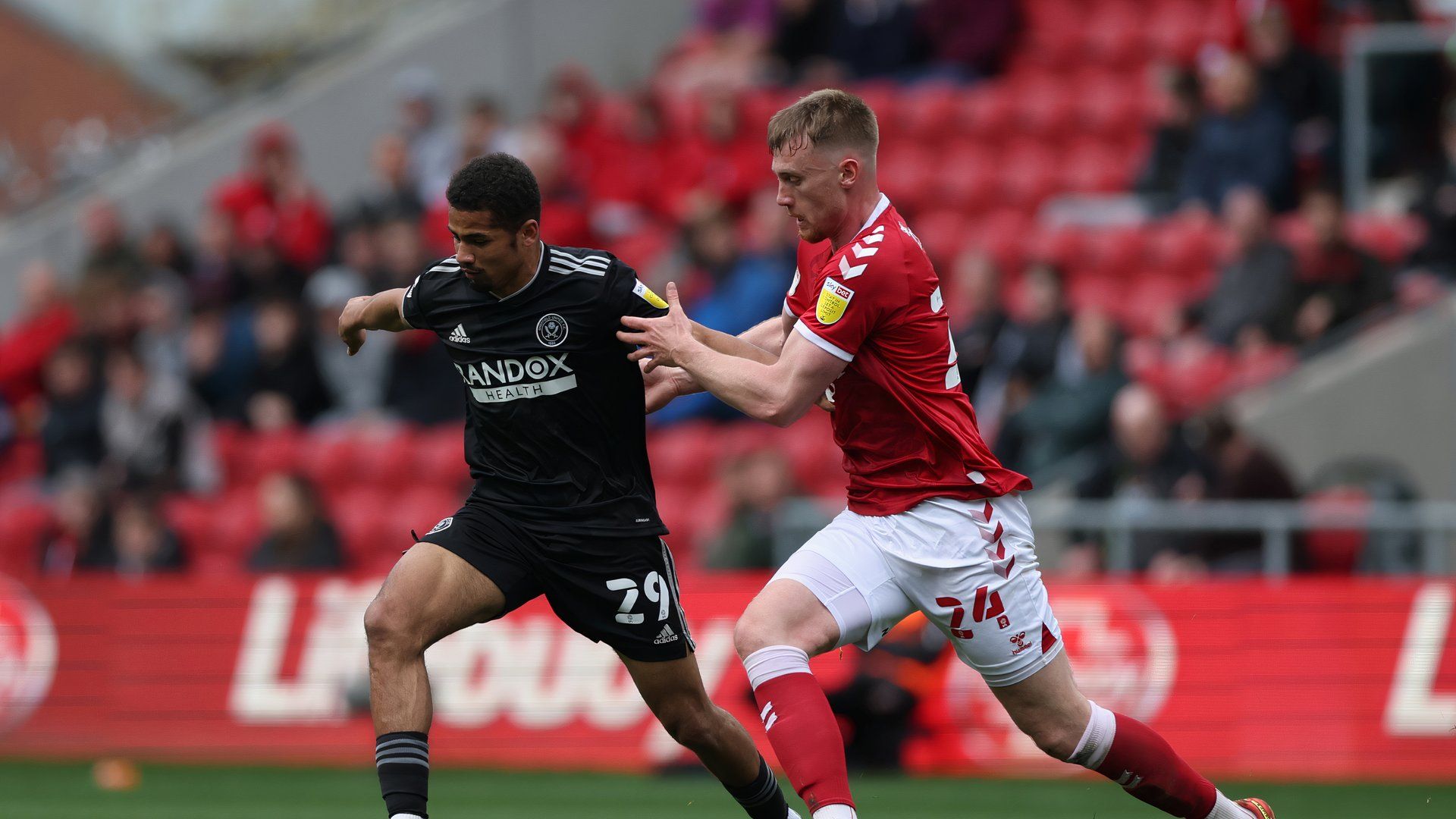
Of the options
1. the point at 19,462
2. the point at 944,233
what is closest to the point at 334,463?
the point at 19,462

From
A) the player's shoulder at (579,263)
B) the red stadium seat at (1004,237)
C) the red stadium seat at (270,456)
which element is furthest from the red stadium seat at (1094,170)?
the player's shoulder at (579,263)

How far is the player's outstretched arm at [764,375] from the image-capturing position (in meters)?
5.81

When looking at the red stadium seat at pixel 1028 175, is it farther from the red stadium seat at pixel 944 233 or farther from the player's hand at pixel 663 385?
the player's hand at pixel 663 385

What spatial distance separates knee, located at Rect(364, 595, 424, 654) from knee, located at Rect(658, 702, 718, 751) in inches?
35.5

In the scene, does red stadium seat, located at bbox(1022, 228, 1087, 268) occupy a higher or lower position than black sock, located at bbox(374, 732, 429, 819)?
higher

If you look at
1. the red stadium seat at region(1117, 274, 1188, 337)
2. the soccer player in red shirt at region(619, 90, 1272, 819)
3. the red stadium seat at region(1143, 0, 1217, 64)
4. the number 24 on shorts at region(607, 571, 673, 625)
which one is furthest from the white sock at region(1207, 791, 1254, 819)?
the red stadium seat at region(1143, 0, 1217, 64)

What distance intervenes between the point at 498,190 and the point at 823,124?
113 centimetres

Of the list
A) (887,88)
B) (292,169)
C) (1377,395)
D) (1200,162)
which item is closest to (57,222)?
(292,169)

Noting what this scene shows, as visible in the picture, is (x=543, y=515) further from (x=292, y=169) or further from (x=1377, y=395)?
(x=292, y=169)

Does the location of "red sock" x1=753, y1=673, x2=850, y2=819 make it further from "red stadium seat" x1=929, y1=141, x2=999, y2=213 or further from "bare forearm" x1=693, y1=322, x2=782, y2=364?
"red stadium seat" x1=929, y1=141, x2=999, y2=213

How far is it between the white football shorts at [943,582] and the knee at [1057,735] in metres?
0.19

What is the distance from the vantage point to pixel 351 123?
17953 mm

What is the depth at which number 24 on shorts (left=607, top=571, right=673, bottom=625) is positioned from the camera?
251 inches

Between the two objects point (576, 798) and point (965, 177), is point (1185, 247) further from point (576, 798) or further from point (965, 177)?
point (576, 798)
